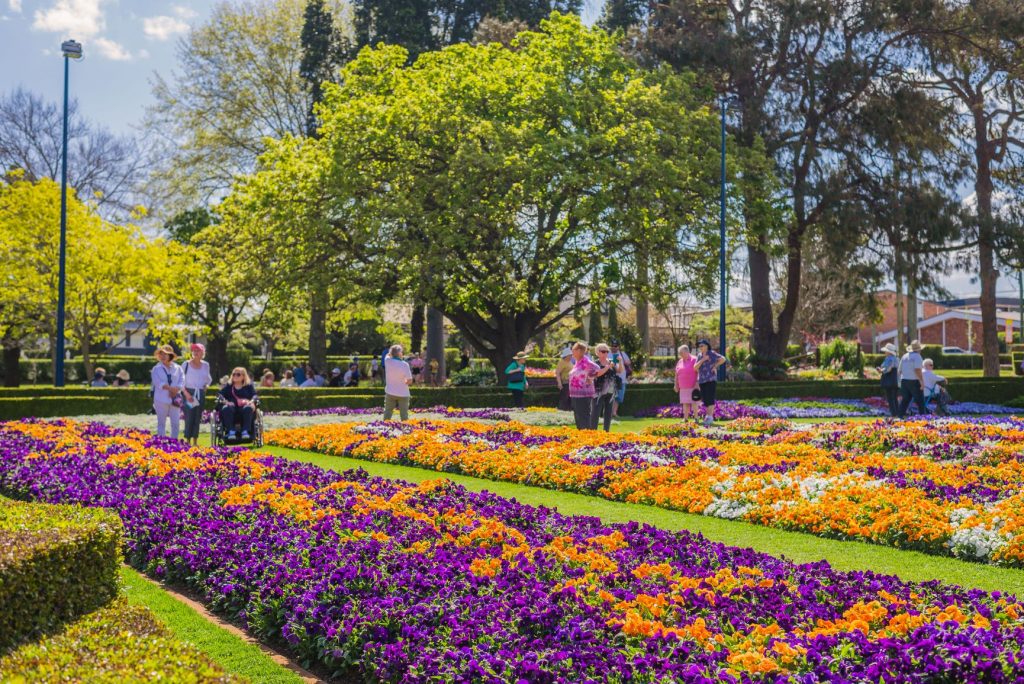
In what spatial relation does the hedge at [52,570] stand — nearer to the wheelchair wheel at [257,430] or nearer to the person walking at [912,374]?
the wheelchair wheel at [257,430]

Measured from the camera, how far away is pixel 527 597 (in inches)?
211

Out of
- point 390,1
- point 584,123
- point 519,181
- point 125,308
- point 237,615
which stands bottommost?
point 237,615

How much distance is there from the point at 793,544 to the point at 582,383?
23.5 ft

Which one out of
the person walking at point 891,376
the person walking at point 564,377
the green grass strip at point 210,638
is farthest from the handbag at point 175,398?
the person walking at point 891,376

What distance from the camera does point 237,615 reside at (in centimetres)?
612

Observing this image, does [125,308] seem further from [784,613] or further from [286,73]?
[784,613]

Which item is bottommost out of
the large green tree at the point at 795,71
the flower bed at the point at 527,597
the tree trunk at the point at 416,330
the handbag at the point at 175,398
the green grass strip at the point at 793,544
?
the green grass strip at the point at 793,544

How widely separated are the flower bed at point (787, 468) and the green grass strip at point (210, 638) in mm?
4991

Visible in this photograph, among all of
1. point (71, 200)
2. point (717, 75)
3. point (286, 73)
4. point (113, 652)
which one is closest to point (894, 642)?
point (113, 652)

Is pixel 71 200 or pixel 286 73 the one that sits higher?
pixel 286 73

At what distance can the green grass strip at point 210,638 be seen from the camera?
5.12m

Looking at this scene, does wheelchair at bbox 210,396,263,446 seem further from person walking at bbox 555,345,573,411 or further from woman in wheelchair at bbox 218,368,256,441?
person walking at bbox 555,345,573,411

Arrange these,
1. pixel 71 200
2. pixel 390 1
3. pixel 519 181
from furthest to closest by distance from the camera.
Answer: pixel 390 1
pixel 71 200
pixel 519 181

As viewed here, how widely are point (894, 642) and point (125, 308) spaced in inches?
1249
